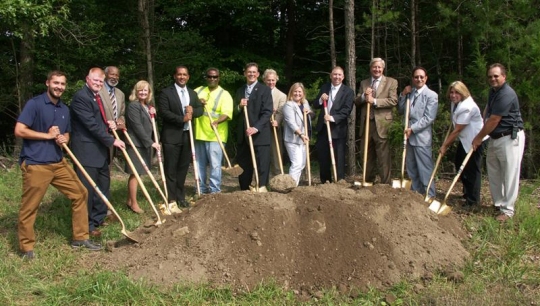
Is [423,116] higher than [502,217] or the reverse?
higher

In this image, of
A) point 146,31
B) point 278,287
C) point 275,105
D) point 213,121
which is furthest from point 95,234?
point 146,31

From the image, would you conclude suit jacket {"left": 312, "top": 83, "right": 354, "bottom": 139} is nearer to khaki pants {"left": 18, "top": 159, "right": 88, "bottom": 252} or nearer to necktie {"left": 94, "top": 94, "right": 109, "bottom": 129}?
necktie {"left": 94, "top": 94, "right": 109, "bottom": 129}

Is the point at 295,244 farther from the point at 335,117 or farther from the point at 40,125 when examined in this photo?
the point at 40,125

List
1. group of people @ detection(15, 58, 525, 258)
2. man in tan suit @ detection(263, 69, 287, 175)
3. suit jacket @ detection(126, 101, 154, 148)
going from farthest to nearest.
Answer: man in tan suit @ detection(263, 69, 287, 175)
suit jacket @ detection(126, 101, 154, 148)
group of people @ detection(15, 58, 525, 258)

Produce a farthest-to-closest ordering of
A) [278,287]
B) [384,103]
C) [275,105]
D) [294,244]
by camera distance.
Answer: [275,105] < [384,103] < [294,244] < [278,287]

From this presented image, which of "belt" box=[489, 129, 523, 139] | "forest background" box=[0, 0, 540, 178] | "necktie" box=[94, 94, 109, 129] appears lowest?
"belt" box=[489, 129, 523, 139]

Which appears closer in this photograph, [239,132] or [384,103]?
[384,103]

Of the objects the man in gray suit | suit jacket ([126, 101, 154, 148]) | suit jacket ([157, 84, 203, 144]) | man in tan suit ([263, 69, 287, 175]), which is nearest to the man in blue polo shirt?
suit jacket ([126, 101, 154, 148])

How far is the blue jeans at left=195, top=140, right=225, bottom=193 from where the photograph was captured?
6984 millimetres

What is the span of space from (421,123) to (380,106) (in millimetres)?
668

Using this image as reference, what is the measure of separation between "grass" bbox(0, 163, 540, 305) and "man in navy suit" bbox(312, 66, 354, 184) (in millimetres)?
2315

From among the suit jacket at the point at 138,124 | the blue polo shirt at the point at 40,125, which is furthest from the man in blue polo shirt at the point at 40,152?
the suit jacket at the point at 138,124

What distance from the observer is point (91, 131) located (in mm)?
5543

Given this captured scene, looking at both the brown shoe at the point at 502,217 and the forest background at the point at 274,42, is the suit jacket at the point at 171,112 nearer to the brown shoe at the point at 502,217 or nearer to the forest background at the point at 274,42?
the forest background at the point at 274,42
